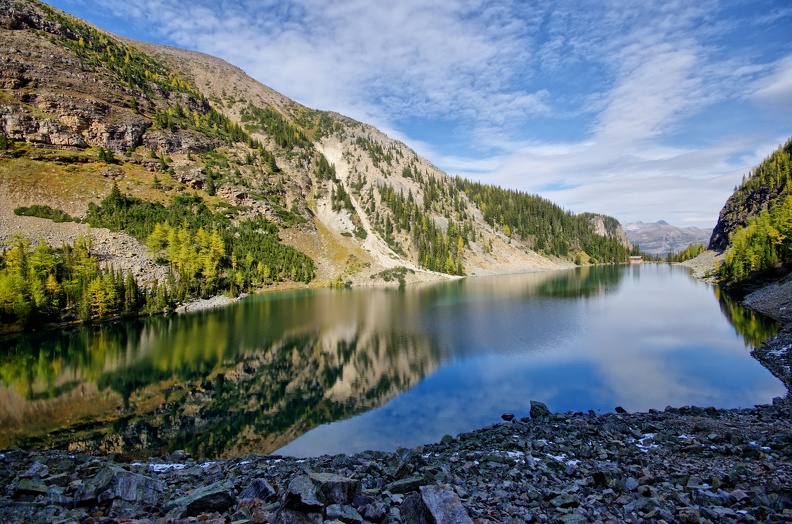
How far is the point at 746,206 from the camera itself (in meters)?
127

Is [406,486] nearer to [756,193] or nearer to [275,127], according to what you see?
[756,193]

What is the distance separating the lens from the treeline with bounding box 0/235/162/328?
161 feet

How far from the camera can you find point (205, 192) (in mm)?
114500

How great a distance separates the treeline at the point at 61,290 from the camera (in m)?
49.1

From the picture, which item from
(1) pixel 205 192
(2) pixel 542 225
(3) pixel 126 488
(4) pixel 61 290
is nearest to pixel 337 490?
(3) pixel 126 488

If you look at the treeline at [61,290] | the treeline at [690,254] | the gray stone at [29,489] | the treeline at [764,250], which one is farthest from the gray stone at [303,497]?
the treeline at [690,254]

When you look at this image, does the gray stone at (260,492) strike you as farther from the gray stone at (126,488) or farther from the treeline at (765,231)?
the treeline at (765,231)

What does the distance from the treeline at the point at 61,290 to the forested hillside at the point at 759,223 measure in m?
101

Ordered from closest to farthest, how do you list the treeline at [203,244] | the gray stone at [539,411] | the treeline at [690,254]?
the gray stone at [539,411] → the treeline at [203,244] → the treeline at [690,254]

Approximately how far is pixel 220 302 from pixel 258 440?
63.6 metres

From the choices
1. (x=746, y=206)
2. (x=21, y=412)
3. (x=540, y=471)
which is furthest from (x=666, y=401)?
(x=746, y=206)

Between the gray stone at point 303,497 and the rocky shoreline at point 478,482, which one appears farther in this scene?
the rocky shoreline at point 478,482

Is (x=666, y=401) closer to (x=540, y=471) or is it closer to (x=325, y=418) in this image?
(x=540, y=471)

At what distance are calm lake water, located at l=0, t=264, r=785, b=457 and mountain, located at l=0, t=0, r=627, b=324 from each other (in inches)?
1175
